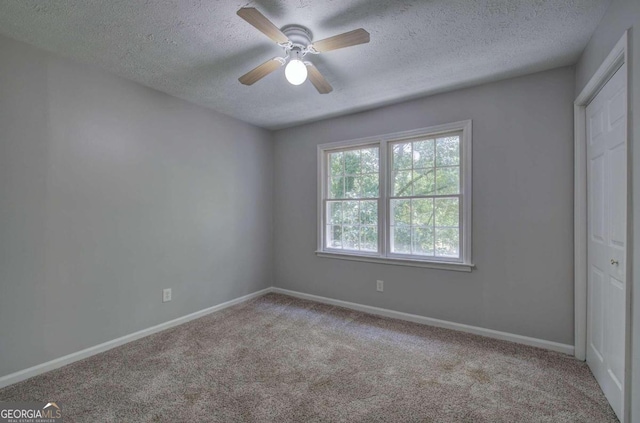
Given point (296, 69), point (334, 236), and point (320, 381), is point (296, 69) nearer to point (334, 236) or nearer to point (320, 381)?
point (320, 381)

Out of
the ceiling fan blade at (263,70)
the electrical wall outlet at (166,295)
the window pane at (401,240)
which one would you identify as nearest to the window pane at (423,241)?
the window pane at (401,240)

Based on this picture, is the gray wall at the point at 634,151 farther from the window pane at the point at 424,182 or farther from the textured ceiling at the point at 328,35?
the window pane at the point at 424,182

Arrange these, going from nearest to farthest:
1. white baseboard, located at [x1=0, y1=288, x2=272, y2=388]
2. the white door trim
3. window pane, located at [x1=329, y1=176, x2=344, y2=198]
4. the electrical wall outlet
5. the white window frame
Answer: white baseboard, located at [x1=0, y1=288, x2=272, y2=388]
the white door trim
the white window frame
the electrical wall outlet
window pane, located at [x1=329, y1=176, x2=344, y2=198]

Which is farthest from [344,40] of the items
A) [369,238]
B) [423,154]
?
[369,238]

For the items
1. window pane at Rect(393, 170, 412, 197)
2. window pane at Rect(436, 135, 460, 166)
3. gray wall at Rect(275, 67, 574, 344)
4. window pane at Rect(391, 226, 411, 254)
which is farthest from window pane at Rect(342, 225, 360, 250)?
window pane at Rect(436, 135, 460, 166)

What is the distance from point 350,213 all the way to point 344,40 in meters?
2.32

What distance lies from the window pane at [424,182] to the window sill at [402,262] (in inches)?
30.2

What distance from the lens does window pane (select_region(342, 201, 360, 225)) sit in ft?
12.4

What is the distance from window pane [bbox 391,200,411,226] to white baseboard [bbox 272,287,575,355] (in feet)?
3.38

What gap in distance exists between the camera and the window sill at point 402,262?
296 centimetres

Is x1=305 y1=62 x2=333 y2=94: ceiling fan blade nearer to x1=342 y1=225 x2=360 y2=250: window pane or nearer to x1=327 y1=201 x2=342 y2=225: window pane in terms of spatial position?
x1=327 y1=201 x2=342 y2=225: window pane

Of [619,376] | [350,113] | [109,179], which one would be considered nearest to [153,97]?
[109,179]

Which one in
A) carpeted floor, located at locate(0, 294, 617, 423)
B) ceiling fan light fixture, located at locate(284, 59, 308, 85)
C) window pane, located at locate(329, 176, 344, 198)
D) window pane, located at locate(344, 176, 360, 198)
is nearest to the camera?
carpeted floor, located at locate(0, 294, 617, 423)

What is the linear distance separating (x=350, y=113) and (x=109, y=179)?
2693 millimetres
